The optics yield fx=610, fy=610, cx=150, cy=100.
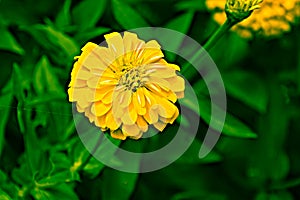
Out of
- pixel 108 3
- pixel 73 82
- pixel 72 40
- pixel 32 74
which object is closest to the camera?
pixel 73 82

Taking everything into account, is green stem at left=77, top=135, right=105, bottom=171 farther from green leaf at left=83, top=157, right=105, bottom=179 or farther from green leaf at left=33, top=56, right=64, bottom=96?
green leaf at left=33, top=56, right=64, bottom=96

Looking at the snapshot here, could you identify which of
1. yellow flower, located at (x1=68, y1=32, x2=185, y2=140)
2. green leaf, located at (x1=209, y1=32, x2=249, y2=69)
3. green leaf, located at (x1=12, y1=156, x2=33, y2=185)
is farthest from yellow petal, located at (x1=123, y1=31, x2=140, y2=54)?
green leaf, located at (x1=209, y1=32, x2=249, y2=69)

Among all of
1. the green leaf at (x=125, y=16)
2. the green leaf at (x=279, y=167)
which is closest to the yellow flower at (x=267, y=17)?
the green leaf at (x=125, y=16)

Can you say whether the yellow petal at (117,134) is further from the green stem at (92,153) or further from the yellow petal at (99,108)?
the green stem at (92,153)

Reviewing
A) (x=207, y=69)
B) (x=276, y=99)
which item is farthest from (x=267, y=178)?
(x=207, y=69)

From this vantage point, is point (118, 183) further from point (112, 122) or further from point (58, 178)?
point (112, 122)

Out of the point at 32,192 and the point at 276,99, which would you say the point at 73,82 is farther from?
the point at 276,99
